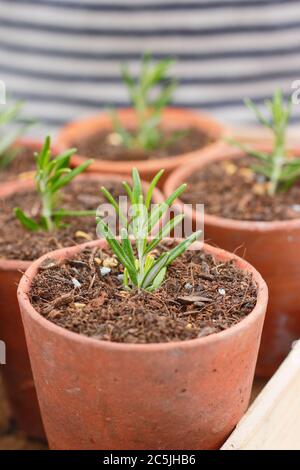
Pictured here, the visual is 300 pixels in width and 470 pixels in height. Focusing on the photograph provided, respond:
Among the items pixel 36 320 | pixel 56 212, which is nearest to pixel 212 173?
pixel 56 212

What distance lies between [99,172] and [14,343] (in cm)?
45

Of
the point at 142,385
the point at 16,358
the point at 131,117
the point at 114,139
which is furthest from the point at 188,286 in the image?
the point at 131,117

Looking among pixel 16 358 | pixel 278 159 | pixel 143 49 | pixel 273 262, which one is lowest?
pixel 16 358

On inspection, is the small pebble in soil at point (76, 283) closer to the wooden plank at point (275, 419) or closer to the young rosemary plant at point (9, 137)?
the wooden plank at point (275, 419)

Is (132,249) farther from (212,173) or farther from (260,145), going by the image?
(260,145)

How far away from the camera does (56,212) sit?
1.06 meters

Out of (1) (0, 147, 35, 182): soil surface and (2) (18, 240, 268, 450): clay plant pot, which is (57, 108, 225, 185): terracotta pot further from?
(2) (18, 240, 268, 450): clay plant pot

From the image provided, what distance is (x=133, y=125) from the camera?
1.69 m

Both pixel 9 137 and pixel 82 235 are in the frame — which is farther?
pixel 9 137

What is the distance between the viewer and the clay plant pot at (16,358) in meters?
0.94

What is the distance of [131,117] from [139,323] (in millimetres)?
1016

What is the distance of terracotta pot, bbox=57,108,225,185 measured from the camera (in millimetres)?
1339

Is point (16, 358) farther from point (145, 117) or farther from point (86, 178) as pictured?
point (145, 117)

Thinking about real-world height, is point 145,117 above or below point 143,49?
below
